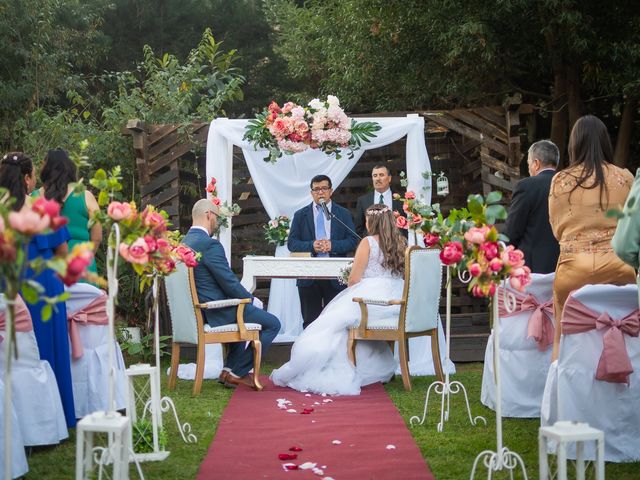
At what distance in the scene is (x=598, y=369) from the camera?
516 centimetres

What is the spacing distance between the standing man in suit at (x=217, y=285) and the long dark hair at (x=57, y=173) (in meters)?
2.00

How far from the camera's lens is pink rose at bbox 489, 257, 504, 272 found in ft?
14.2

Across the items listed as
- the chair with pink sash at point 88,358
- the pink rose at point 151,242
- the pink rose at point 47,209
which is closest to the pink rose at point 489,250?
the pink rose at point 151,242

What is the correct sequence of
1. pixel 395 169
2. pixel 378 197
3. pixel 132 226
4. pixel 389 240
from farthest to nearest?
1. pixel 395 169
2. pixel 378 197
3. pixel 389 240
4. pixel 132 226

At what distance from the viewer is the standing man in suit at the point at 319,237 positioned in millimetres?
10141

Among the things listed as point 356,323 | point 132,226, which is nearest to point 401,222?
point 356,323

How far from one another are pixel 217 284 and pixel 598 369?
397 cm

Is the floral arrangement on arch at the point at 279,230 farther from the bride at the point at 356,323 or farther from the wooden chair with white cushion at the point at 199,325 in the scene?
the wooden chair with white cushion at the point at 199,325

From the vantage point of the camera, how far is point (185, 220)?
1216cm

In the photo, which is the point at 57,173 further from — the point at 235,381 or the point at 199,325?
the point at 235,381

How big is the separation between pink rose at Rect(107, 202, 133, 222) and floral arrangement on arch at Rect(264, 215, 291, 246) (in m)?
6.25

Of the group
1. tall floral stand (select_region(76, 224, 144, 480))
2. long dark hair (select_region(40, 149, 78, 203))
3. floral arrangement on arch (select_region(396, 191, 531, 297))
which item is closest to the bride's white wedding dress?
long dark hair (select_region(40, 149, 78, 203))

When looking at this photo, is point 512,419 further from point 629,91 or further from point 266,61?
point 266,61

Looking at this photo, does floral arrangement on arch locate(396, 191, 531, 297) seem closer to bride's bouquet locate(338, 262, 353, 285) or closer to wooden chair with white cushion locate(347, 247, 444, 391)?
wooden chair with white cushion locate(347, 247, 444, 391)
